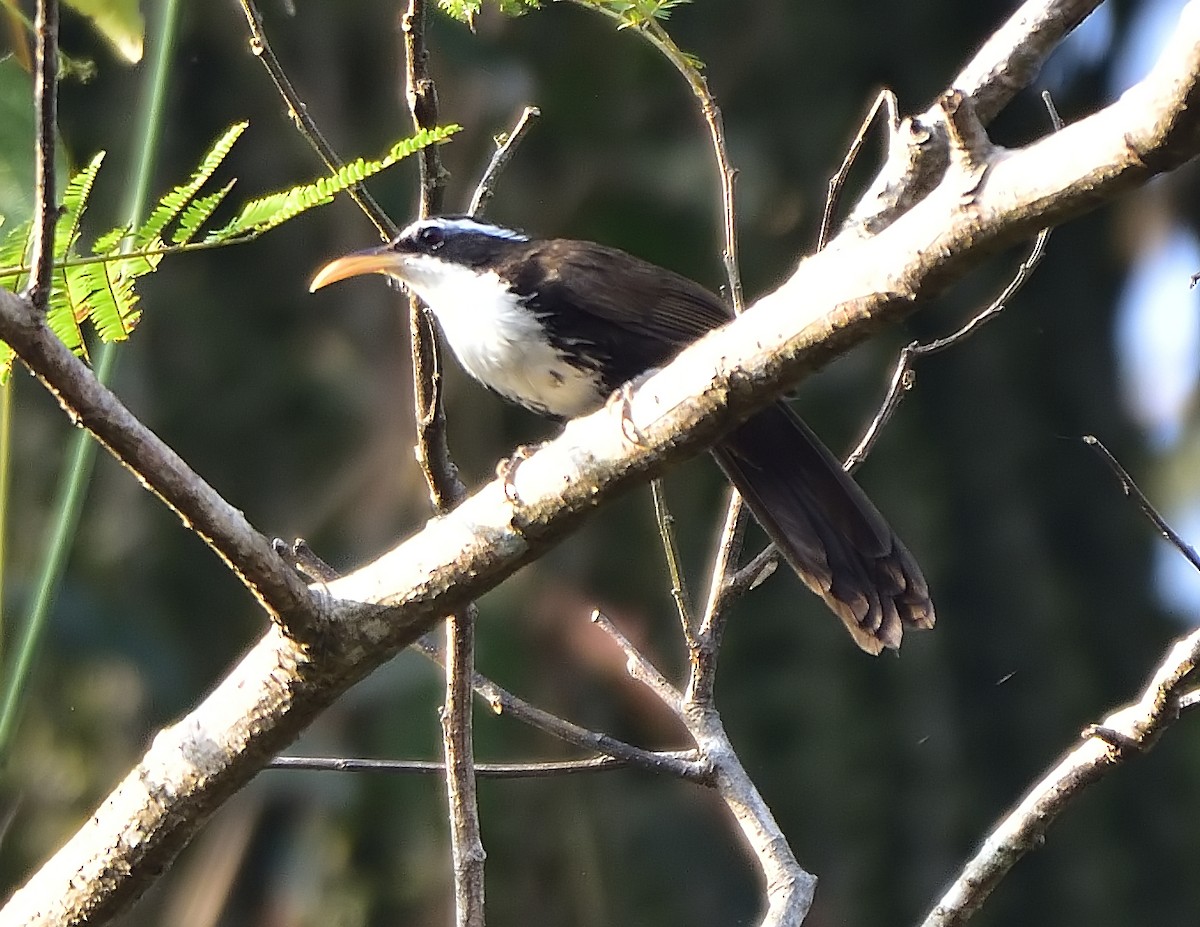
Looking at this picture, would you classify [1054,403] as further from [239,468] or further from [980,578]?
[239,468]

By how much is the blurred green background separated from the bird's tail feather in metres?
2.73

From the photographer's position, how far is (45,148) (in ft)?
6.31

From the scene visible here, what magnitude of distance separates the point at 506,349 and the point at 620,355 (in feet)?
0.83

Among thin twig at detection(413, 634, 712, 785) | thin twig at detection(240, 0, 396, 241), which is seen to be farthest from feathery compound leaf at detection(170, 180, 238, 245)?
thin twig at detection(413, 634, 712, 785)

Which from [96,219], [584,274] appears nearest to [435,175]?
[584,274]

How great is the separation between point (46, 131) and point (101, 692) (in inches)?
214

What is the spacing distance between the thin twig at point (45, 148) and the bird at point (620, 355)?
1.45 meters

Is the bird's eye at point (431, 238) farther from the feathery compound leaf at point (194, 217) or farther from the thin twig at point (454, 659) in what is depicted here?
the feathery compound leaf at point (194, 217)

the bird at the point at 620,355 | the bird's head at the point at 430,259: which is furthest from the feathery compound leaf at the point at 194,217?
the bird's head at the point at 430,259

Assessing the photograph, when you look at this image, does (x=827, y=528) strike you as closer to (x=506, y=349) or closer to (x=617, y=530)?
(x=506, y=349)

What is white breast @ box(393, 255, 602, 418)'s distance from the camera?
12.4 feet

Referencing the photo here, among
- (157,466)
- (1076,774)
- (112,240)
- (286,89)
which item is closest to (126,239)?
(112,240)

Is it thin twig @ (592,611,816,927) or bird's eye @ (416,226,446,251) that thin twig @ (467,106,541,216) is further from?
thin twig @ (592,611,816,927)

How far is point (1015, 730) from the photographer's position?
6953mm
